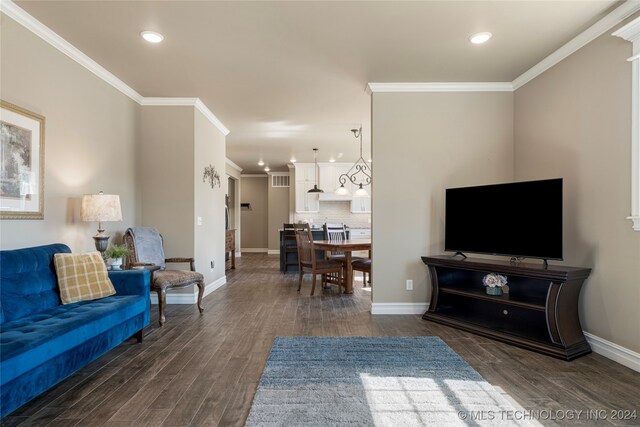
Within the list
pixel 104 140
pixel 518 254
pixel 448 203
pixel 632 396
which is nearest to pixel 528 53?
pixel 448 203

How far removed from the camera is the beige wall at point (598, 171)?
2615 millimetres

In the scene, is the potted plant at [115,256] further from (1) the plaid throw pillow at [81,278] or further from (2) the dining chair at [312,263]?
(2) the dining chair at [312,263]

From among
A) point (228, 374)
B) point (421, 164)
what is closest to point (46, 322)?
point (228, 374)

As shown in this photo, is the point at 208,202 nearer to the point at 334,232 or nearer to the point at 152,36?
the point at 334,232

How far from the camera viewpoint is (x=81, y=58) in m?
3.33

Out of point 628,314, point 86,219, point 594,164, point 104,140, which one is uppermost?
point 104,140

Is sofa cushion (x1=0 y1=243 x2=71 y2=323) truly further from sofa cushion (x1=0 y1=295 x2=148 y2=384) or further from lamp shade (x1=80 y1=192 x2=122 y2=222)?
lamp shade (x1=80 y1=192 x2=122 y2=222)

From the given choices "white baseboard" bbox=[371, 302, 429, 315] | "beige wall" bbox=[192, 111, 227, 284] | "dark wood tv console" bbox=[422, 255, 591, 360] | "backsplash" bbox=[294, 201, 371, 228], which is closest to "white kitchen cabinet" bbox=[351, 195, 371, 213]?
"backsplash" bbox=[294, 201, 371, 228]

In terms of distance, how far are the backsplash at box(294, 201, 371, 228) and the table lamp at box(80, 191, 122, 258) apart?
6705 millimetres

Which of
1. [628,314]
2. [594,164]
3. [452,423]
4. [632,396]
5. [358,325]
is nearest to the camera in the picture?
[452,423]

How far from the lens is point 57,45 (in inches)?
120

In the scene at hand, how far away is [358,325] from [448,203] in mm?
1645

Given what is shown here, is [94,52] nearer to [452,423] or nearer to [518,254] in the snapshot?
[452,423]

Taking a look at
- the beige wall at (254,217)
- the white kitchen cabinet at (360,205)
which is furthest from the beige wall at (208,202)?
the beige wall at (254,217)
